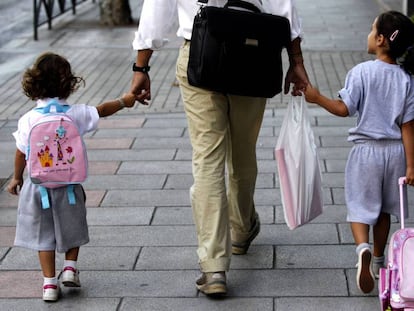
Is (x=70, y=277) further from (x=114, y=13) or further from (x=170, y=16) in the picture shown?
(x=114, y=13)

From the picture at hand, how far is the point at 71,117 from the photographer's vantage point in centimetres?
454

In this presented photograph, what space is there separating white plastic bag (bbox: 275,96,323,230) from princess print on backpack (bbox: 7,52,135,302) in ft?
2.68

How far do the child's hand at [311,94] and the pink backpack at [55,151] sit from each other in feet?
3.63

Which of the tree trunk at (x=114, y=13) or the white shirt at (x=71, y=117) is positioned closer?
the white shirt at (x=71, y=117)

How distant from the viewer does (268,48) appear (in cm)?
450

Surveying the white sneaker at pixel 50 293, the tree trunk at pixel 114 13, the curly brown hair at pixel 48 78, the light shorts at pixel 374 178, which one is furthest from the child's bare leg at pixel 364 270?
the tree trunk at pixel 114 13

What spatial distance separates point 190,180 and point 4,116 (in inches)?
115

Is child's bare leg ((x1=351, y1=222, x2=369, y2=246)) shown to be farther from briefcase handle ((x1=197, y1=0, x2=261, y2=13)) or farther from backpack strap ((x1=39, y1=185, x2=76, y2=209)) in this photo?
backpack strap ((x1=39, y1=185, x2=76, y2=209))

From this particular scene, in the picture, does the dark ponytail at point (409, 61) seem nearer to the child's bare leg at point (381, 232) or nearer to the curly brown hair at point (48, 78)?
the child's bare leg at point (381, 232)

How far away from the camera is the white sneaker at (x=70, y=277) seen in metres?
4.64

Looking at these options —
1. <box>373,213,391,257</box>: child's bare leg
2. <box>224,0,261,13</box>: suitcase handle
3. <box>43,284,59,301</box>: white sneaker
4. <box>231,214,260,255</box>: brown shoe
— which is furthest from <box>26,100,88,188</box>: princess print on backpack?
<box>373,213,391,257</box>: child's bare leg

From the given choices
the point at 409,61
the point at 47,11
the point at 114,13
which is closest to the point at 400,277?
the point at 409,61

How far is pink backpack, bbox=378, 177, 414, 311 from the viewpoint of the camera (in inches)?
151

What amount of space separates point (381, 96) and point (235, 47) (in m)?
0.73
